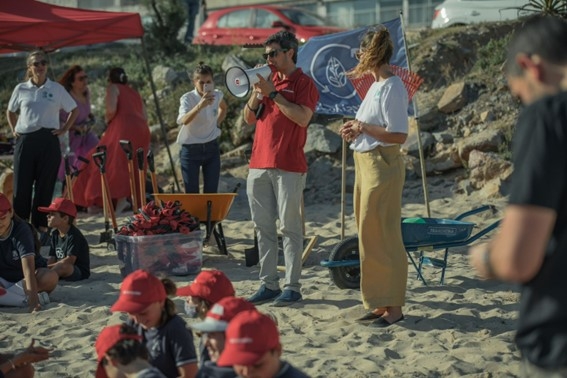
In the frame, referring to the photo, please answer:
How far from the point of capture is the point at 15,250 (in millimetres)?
7672

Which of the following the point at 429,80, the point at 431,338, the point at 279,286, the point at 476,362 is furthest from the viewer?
the point at 429,80

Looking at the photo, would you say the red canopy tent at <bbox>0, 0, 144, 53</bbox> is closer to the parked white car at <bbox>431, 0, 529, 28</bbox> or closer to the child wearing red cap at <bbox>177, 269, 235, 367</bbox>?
the child wearing red cap at <bbox>177, 269, 235, 367</bbox>

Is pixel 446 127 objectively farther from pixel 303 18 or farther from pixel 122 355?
pixel 122 355

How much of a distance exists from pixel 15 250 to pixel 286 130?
7.26 feet

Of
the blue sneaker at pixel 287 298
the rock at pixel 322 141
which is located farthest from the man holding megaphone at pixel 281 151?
the rock at pixel 322 141

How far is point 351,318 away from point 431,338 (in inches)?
27.6

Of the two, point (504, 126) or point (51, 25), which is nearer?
point (51, 25)

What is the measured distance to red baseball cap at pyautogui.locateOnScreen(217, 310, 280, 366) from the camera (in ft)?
11.9

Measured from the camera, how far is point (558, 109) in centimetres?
293

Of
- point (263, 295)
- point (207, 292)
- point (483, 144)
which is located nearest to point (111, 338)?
point (207, 292)

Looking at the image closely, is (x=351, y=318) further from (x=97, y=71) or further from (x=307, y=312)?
(x=97, y=71)

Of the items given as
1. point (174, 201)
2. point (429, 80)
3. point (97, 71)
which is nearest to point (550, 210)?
point (174, 201)

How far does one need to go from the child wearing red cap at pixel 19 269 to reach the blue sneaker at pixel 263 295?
157 centimetres

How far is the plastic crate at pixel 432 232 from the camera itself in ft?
24.3
